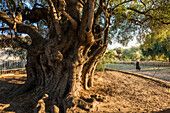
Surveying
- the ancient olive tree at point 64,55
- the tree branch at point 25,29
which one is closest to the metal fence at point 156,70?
the ancient olive tree at point 64,55

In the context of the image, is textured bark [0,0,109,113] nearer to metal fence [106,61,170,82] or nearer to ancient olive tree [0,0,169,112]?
ancient olive tree [0,0,169,112]

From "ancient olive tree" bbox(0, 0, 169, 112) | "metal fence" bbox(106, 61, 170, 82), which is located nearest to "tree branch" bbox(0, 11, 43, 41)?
"ancient olive tree" bbox(0, 0, 169, 112)

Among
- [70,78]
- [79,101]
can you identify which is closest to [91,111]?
[79,101]

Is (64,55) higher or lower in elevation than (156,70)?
higher

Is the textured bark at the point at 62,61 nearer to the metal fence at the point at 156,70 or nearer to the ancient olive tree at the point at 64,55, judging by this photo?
the ancient olive tree at the point at 64,55

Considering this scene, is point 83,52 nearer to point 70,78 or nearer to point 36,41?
point 70,78

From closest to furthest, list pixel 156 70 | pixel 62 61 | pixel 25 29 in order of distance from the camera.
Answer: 1. pixel 62 61
2. pixel 25 29
3. pixel 156 70

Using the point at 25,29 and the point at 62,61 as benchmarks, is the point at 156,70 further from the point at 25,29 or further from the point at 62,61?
the point at 25,29

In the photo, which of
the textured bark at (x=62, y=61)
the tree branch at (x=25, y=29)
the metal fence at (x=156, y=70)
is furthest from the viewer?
the metal fence at (x=156, y=70)

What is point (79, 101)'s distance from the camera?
10.9 ft

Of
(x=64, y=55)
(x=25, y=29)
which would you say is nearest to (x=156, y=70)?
(x=64, y=55)

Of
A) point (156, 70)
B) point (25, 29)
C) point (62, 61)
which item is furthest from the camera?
point (156, 70)

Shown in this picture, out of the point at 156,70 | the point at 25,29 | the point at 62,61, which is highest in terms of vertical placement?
the point at 25,29

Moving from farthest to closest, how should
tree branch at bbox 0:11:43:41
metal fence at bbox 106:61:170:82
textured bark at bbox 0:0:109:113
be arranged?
metal fence at bbox 106:61:170:82 < tree branch at bbox 0:11:43:41 < textured bark at bbox 0:0:109:113
